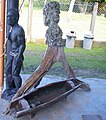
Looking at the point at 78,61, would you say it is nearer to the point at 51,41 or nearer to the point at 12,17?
the point at 51,41

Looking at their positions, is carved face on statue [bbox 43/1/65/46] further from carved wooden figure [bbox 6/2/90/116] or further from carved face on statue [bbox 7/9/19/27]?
carved face on statue [bbox 7/9/19/27]

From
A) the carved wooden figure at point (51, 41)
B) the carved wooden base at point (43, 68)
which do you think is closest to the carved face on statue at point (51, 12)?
the carved wooden figure at point (51, 41)

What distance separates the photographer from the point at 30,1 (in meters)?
9.05

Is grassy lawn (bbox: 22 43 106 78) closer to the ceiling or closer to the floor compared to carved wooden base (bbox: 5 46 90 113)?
closer to the floor

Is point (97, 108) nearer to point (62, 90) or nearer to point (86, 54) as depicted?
point (62, 90)

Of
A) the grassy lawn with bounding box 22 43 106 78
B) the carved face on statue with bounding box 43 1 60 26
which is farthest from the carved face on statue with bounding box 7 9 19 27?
the grassy lawn with bounding box 22 43 106 78

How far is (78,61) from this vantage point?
772cm

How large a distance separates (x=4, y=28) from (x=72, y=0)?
267 inches

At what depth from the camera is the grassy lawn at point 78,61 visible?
21.9ft

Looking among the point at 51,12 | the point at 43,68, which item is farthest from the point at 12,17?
the point at 43,68

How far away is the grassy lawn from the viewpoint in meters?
6.68

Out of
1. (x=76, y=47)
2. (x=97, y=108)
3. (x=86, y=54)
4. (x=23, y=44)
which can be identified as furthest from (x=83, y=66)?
(x=23, y=44)

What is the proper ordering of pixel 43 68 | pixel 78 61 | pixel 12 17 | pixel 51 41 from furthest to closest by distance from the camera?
pixel 78 61 → pixel 51 41 → pixel 43 68 → pixel 12 17

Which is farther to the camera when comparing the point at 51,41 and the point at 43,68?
the point at 51,41
